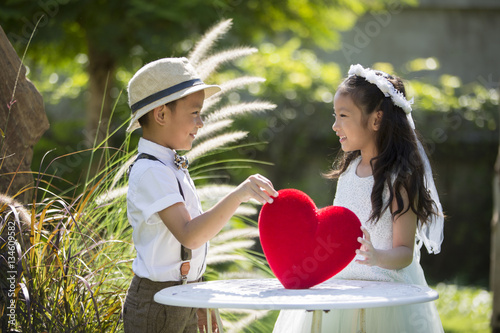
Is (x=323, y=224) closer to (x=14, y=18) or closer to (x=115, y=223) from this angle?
(x=115, y=223)

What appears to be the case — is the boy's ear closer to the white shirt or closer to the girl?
the white shirt

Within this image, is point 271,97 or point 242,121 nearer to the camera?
point 242,121

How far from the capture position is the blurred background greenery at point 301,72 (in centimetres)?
515

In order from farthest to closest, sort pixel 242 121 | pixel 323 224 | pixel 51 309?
1. pixel 242 121
2. pixel 51 309
3. pixel 323 224

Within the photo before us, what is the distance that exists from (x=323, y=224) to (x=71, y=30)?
4.33 metres

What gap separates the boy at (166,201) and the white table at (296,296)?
0.47ft

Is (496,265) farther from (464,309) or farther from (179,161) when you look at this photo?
(179,161)

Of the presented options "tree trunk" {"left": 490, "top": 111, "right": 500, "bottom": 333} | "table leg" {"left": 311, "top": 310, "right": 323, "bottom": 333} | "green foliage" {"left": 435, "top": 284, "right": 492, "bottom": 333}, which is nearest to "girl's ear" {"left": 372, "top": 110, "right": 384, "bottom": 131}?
"table leg" {"left": 311, "top": 310, "right": 323, "bottom": 333}

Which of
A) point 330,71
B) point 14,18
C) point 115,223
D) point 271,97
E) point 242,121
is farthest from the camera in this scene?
point 330,71

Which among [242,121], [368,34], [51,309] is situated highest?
[368,34]

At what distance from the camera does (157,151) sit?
2.24m

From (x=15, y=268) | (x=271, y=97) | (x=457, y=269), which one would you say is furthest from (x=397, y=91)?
(x=457, y=269)

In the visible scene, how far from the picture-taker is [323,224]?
2125 millimetres

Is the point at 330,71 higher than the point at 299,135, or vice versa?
the point at 330,71
